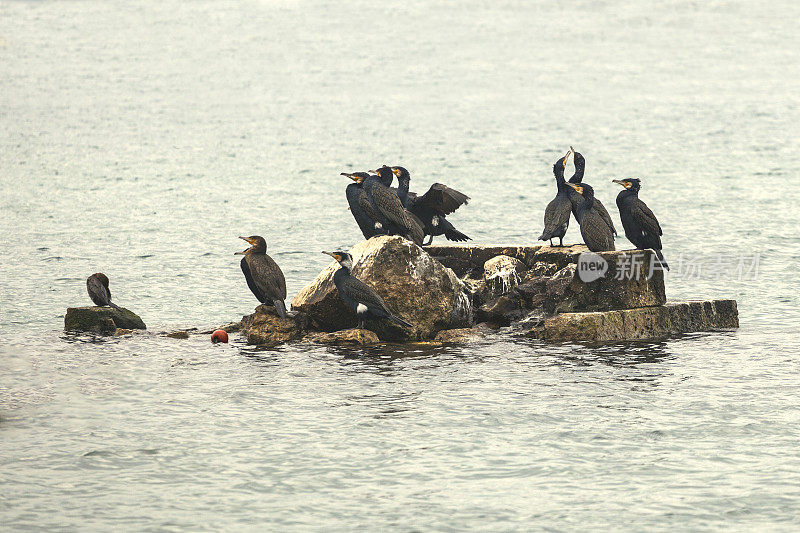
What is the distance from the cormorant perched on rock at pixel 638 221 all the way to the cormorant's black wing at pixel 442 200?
2.44m

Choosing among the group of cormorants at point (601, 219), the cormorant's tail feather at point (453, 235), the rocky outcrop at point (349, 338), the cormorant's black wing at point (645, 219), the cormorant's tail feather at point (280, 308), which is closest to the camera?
the rocky outcrop at point (349, 338)

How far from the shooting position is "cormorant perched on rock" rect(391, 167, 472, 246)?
16891 mm

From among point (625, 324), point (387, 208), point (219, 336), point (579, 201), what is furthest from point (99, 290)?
point (625, 324)

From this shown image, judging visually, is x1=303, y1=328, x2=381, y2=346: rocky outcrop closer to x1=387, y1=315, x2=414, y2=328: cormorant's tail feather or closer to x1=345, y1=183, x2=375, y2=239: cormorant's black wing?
x1=387, y1=315, x2=414, y2=328: cormorant's tail feather

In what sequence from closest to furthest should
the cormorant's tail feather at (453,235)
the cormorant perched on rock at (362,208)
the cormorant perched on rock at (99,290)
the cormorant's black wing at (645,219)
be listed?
the cormorant's black wing at (645,219) < the cormorant perched on rock at (362,208) < the cormorant perched on rock at (99,290) < the cormorant's tail feather at (453,235)

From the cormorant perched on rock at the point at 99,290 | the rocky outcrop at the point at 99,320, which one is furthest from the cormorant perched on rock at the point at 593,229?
the cormorant perched on rock at the point at 99,290

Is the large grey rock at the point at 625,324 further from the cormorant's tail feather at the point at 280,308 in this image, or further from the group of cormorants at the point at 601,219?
the cormorant's tail feather at the point at 280,308

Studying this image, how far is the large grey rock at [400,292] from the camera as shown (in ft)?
49.4

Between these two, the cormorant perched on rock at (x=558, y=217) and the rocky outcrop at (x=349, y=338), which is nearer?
the rocky outcrop at (x=349, y=338)

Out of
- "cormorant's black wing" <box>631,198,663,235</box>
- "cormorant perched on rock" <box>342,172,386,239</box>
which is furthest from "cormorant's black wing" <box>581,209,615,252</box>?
"cormorant perched on rock" <box>342,172,386,239</box>

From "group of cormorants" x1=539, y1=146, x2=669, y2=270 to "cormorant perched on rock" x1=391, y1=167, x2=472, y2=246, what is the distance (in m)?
1.55

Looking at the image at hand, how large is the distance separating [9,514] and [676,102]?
66669 millimetres

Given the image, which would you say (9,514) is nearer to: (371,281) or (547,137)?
(371,281)

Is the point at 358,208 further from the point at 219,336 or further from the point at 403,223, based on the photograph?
the point at 219,336
